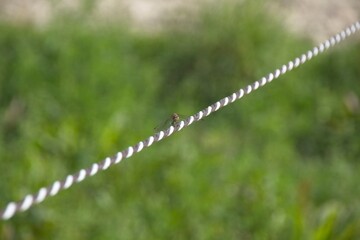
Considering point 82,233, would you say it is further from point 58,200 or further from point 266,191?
point 266,191

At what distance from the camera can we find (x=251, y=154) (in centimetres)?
352

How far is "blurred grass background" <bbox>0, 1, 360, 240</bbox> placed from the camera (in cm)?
287

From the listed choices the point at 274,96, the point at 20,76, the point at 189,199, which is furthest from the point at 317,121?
the point at 20,76

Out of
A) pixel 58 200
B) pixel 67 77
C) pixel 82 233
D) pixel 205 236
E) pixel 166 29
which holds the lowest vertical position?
pixel 205 236

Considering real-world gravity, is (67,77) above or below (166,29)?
below

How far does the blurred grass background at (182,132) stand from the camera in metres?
2.87

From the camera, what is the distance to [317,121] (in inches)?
161

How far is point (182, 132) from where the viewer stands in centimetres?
351

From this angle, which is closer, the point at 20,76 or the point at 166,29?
the point at 20,76

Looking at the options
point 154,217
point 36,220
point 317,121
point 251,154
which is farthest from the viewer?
point 317,121

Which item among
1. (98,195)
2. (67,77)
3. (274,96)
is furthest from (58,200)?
(274,96)

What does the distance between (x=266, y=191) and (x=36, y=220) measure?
1.06 metres

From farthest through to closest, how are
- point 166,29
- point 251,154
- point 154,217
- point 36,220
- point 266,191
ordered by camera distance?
point 166,29, point 251,154, point 266,191, point 154,217, point 36,220

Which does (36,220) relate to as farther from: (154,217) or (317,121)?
(317,121)
